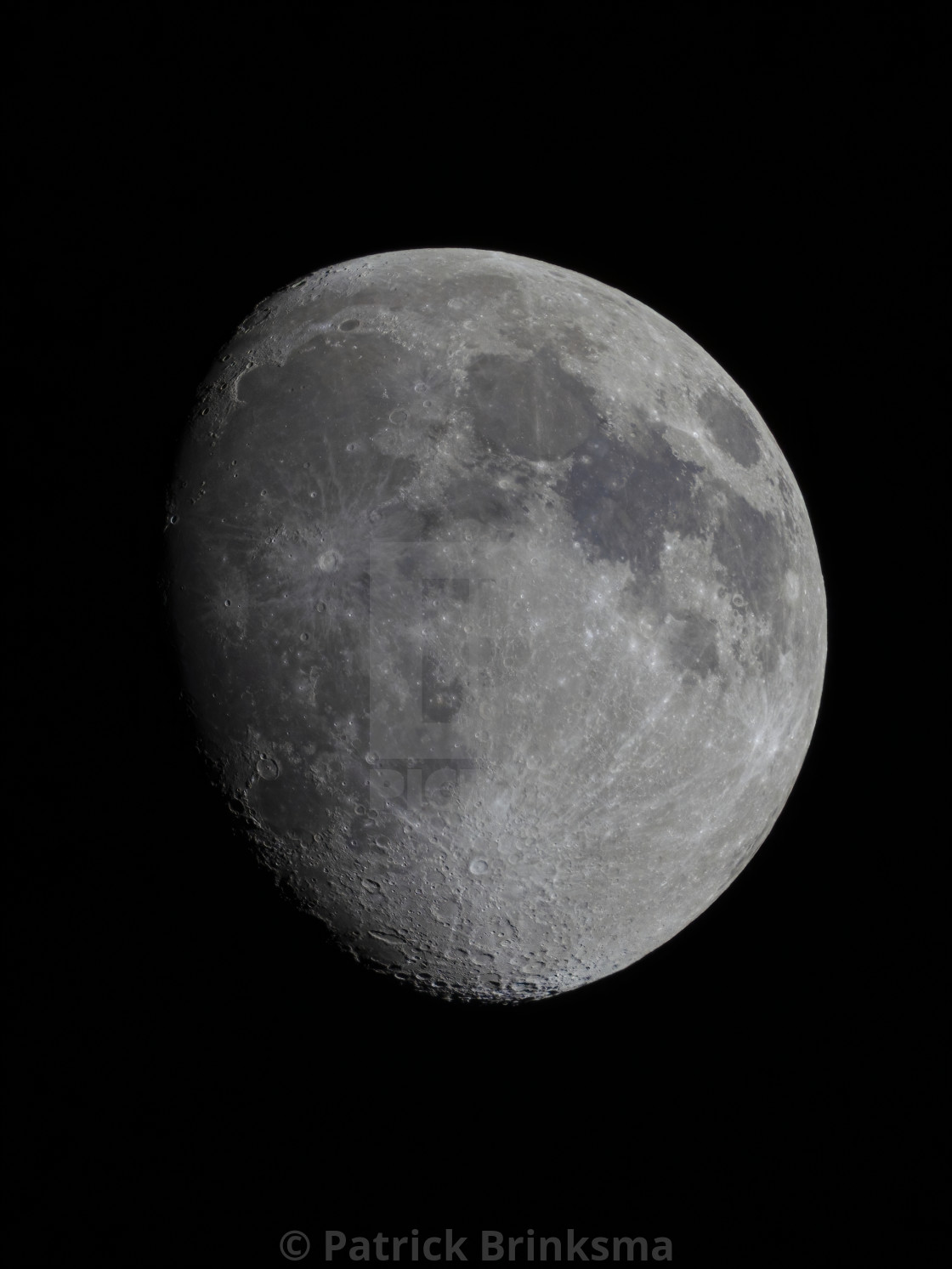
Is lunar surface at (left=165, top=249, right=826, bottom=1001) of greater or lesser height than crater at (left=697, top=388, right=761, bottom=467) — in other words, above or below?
below

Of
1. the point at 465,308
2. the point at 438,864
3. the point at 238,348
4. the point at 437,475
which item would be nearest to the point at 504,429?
the point at 437,475

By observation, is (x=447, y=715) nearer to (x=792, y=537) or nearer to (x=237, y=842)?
(x=237, y=842)

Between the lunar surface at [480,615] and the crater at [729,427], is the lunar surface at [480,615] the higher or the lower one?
the lower one

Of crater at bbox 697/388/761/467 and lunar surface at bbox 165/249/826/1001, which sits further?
crater at bbox 697/388/761/467

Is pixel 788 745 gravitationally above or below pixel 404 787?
above

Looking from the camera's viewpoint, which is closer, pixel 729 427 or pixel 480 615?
pixel 480 615

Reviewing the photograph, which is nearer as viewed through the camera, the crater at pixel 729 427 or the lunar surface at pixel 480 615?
the lunar surface at pixel 480 615

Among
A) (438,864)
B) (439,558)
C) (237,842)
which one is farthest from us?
(237,842)

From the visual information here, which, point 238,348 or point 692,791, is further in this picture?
point 238,348
